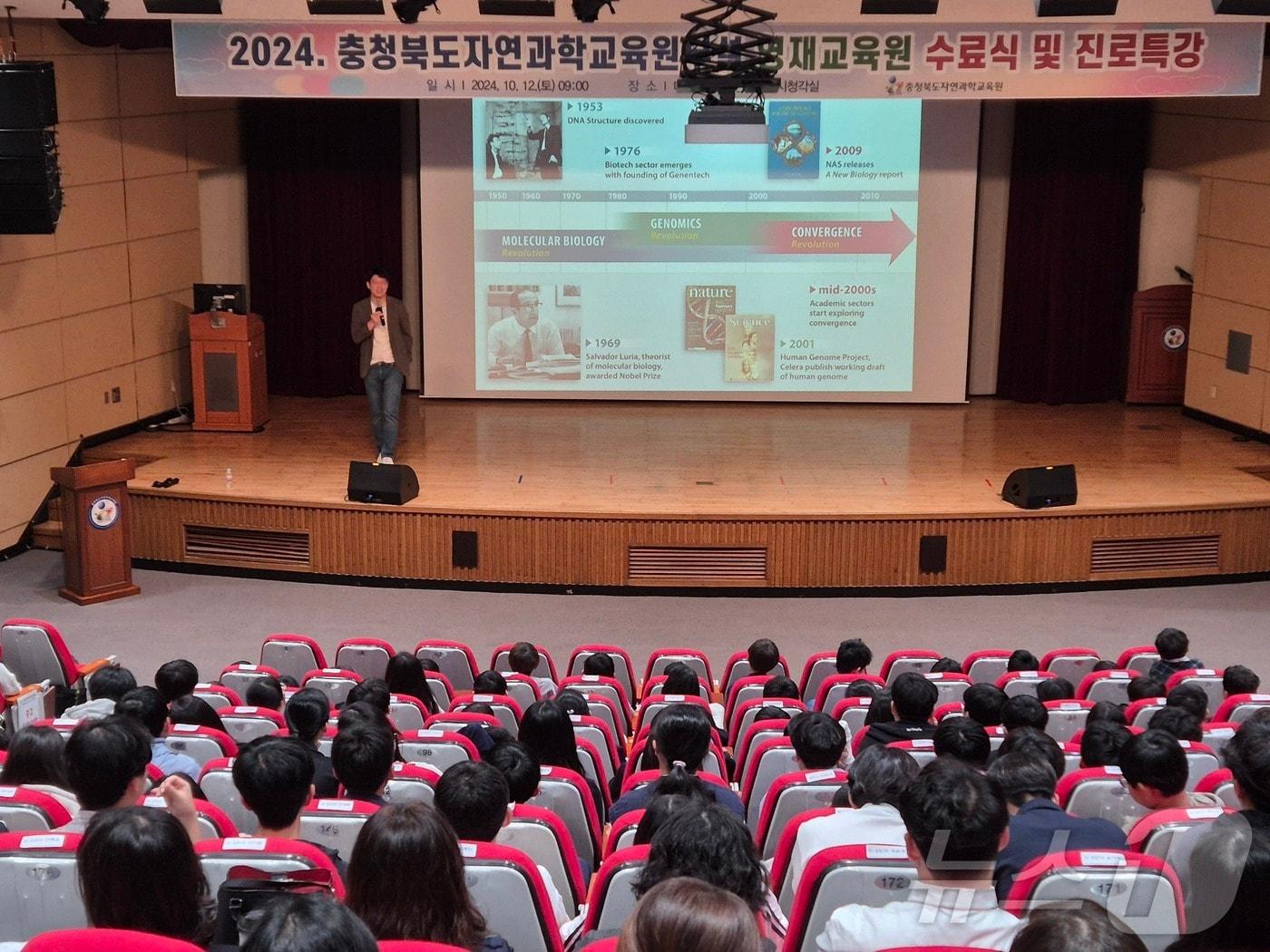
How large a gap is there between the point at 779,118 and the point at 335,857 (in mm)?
→ 9593

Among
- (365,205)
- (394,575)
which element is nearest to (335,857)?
(394,575)

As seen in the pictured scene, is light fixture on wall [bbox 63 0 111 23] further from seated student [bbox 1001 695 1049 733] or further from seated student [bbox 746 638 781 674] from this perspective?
seated student [bbox 1001 695 1049 733]

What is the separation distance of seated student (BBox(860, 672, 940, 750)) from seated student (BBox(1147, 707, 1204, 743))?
694 millimetres

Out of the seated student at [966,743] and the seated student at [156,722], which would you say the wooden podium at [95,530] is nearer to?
the seated student at [156,722]

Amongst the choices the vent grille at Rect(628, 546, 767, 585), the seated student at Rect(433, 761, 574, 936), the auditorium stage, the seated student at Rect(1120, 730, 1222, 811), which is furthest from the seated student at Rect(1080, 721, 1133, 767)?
the vent grille at Rect(628, 546, 767, 585)

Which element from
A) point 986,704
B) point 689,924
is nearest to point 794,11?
point 986,704

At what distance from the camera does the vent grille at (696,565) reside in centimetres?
905

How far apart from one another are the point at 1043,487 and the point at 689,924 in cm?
791

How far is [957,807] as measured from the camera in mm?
2451

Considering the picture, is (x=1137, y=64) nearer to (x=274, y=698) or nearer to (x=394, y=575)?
(x=394, y=575)

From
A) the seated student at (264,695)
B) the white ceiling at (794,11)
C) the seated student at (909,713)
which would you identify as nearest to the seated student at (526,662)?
the seated student at (264,695)

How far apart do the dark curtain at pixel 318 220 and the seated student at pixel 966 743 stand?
31.0ft

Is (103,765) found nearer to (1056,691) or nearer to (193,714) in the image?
(193,714)

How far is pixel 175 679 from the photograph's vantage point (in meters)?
5.12
